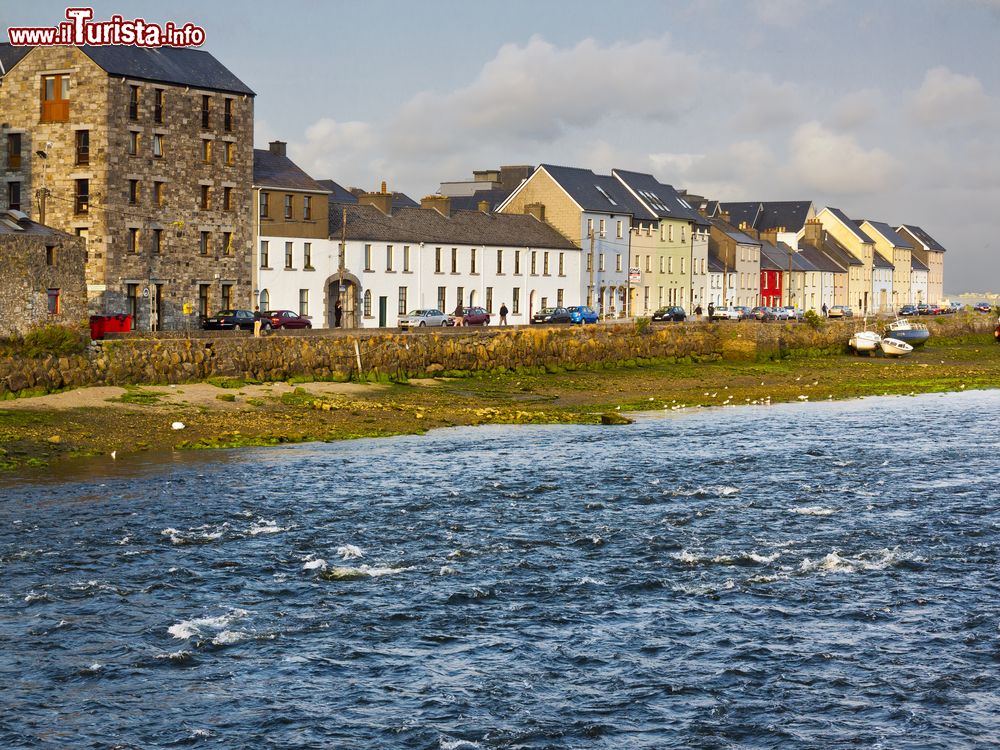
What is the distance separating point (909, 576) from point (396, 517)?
10638 millimetres

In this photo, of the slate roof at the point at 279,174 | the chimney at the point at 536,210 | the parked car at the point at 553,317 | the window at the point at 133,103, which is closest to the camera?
the window at the point at 133,103

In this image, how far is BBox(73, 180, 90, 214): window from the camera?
7462 centimetres

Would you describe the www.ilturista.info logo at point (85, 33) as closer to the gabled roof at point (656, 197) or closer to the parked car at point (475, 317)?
the parked car at point (475, 317)

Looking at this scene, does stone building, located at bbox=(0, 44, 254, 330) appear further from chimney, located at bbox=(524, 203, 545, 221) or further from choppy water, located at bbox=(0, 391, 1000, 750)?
choppy water, located at bbox=(0, 391, 1000, 750)

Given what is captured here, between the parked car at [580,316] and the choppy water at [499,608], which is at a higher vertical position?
the parked car at [580,316]

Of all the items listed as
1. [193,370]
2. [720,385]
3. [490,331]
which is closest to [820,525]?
[193,370]

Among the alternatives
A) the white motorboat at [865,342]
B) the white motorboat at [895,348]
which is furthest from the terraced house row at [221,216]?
the white motorboat at [895,348]

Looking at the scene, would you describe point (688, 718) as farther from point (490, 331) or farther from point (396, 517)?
point (490, 331)

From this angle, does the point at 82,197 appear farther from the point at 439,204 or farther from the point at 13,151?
the point at 439,204

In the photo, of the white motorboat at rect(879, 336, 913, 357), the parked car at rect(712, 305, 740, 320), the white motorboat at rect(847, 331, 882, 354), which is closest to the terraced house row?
the parked car at rect(712, 305, 740, 320)

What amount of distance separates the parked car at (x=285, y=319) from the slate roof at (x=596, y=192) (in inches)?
1685

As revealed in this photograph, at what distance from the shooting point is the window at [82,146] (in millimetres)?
74750

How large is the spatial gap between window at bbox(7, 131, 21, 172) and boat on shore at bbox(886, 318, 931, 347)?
68101mm

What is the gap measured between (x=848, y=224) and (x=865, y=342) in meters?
90.8
